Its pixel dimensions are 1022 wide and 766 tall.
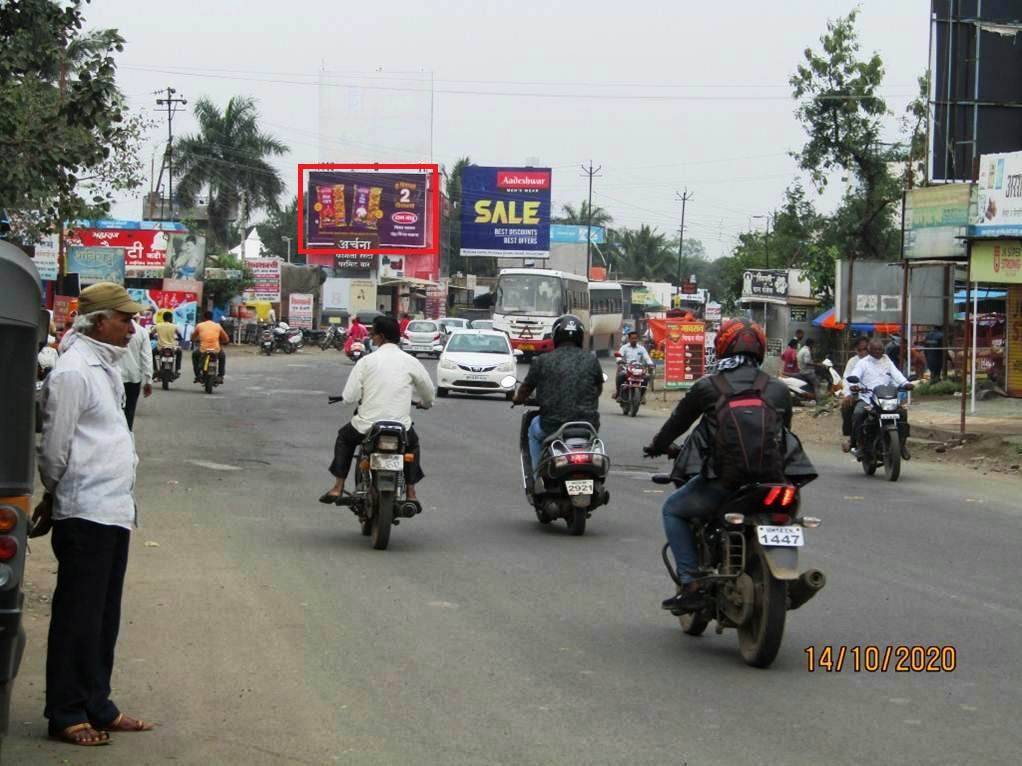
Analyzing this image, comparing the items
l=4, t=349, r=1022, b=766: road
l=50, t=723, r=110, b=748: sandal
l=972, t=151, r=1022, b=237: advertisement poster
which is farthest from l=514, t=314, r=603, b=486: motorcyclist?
l=972, t=151, r=1022, b=237: advertisement poster

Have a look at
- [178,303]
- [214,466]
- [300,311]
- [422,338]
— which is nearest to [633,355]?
[214,466]

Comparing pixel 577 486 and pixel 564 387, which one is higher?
pixel 564 387

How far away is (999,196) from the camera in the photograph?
23.9 meters

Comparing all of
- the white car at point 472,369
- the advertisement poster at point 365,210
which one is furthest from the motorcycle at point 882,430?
the advertisement poster at point 365,210

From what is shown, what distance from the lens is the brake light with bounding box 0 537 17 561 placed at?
4.78 metres

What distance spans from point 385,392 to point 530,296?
45049 mm

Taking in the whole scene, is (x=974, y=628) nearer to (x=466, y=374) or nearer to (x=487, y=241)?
(x=466, y=374)

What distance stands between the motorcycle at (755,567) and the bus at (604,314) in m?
57.2

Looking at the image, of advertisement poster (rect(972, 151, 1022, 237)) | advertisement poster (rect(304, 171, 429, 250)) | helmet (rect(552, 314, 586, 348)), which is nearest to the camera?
helmet (rect(552, 314, 586, 348))

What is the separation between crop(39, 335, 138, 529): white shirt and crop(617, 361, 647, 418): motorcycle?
23481 millimetres

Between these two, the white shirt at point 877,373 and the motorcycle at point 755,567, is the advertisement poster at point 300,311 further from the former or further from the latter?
the motorcycle at point 755,567

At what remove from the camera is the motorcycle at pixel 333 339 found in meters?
63.4

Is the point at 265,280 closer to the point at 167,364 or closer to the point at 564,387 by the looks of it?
the point at 167,364

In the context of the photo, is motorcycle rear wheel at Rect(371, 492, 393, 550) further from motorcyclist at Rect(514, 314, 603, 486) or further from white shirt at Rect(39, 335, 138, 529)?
white shirt at Rect(39, 335, 138, 529)
